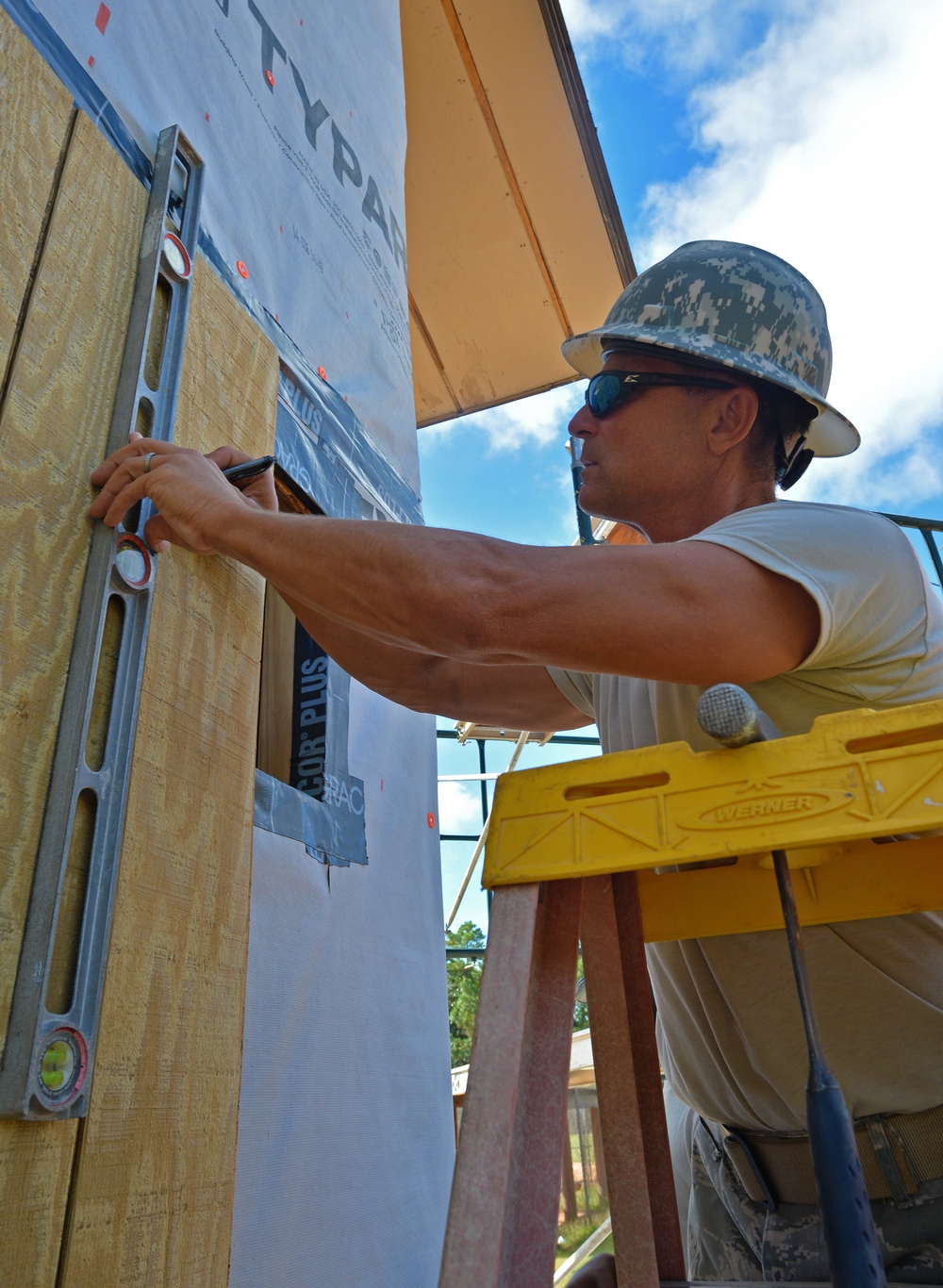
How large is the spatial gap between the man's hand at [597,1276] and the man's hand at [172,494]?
1.00 metres

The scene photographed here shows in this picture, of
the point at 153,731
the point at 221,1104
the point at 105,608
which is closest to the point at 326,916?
the point at 221,1104

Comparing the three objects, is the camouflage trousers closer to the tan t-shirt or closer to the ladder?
the tan t-shirt

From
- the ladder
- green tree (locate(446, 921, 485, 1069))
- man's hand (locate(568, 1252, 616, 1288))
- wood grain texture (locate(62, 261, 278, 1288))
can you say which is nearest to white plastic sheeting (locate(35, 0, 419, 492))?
wood grain texture (locate(62, 261, 278, 1288))

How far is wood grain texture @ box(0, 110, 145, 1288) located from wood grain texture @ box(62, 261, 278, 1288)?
0.06 m

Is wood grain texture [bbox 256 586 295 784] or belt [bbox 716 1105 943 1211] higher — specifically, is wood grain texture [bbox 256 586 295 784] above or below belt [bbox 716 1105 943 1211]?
above

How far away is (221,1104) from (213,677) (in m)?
0.50

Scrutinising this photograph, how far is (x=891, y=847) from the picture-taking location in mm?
1104

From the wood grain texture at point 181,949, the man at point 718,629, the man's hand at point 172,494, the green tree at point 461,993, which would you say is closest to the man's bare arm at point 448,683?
the man at point 718,629

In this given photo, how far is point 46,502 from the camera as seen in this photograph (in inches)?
38.9

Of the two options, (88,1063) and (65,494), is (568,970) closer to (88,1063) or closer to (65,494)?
(88,1063)

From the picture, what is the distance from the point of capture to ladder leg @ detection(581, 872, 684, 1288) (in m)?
1.01

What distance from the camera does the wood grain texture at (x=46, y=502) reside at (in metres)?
0.79

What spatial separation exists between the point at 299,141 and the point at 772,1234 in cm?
226

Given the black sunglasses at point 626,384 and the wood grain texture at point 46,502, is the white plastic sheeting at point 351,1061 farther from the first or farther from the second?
the black sunglasses at point 626,384
